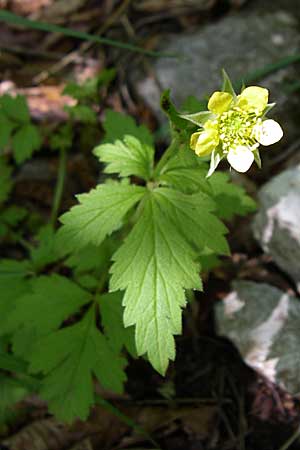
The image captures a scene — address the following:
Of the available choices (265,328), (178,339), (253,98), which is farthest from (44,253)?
(253,98)

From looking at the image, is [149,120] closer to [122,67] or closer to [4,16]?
[122,67]

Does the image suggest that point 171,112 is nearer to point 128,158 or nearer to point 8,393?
point 128,158

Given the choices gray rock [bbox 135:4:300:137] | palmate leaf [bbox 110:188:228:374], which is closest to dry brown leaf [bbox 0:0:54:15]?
gray rock [bbox 135:4:300:137]

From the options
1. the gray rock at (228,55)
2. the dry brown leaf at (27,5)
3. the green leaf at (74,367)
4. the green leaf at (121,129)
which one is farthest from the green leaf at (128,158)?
the dry brown leaf at (27,5)

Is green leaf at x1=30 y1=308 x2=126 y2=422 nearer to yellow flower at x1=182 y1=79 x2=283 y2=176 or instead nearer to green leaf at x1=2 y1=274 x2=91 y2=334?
green leaf at x1=2 y1=274 x2=91 y2=334

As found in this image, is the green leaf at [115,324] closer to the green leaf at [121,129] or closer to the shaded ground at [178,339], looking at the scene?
the shaded ground at [178,339]
